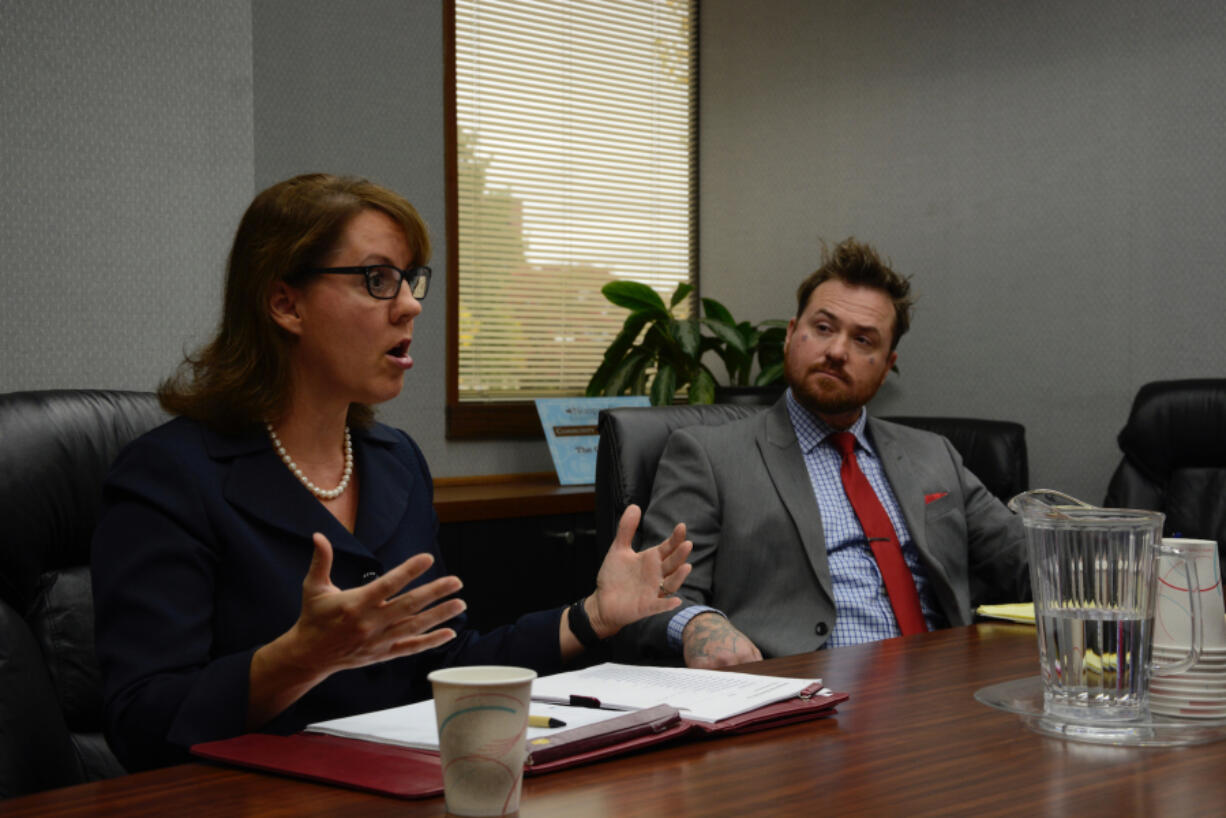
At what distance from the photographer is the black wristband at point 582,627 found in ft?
4.76

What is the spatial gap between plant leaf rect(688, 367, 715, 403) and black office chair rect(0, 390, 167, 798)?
249 cm

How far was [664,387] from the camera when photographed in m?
3.91

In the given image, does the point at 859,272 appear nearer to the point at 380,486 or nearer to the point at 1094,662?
the point at 380,486

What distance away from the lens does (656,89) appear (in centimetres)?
457

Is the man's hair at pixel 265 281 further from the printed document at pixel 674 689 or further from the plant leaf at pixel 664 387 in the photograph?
the plant leaf at pixel 664 387

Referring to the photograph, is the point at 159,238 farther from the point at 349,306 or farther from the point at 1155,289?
the point at 1155,289

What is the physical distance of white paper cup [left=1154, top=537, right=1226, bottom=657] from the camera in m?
1.19

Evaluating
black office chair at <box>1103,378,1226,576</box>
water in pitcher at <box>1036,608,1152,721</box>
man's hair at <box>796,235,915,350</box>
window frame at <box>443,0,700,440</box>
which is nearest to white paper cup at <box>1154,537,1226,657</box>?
water in pitcher at <box>1036,608,1152,721</box>

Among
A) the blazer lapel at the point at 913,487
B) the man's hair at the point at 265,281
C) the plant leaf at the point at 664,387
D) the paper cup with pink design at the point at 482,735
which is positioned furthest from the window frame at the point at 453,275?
the paper cup with pink design at the point at 482,735

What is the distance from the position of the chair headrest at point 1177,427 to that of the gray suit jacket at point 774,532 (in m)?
0.71

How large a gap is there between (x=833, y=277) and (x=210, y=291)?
1.37 metres

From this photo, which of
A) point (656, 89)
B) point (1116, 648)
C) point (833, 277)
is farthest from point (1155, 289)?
point (1116, 648)

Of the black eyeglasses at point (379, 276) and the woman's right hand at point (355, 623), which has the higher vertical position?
the black eyeglasses at point (379, 276)

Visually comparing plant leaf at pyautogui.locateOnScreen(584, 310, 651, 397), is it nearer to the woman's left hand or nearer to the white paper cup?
the woman's left hand
